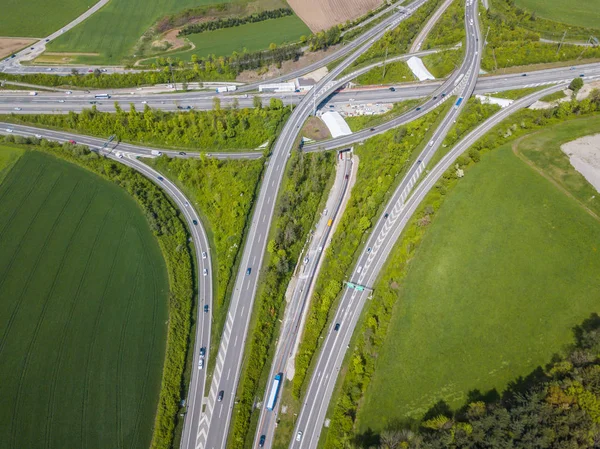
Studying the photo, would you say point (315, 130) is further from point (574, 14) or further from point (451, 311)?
point (574, 14)

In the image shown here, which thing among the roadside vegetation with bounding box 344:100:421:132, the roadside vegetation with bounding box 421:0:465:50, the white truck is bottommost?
the roadside vegetation with bounding box 344:100:421:132

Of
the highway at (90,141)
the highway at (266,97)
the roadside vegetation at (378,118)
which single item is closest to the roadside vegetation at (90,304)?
the highway at (90,141)

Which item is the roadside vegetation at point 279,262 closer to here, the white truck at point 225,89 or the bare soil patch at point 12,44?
the white truck at point 225,89

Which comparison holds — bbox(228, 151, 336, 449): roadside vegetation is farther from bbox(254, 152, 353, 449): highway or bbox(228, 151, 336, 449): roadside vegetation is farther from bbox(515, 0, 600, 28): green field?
bbox(515, 0, 600, 28): green field

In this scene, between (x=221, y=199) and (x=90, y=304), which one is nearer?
(x=90, y=304)

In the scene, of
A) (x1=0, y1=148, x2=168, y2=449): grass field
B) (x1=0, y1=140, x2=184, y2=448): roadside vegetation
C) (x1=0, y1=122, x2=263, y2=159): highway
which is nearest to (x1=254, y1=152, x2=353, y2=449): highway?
(x1=0, y1=140, x2=184, y2=448): roadside vegetation

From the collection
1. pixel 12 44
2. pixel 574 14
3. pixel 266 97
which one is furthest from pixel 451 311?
pixel 12 44

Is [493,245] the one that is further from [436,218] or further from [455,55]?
[455,55]
